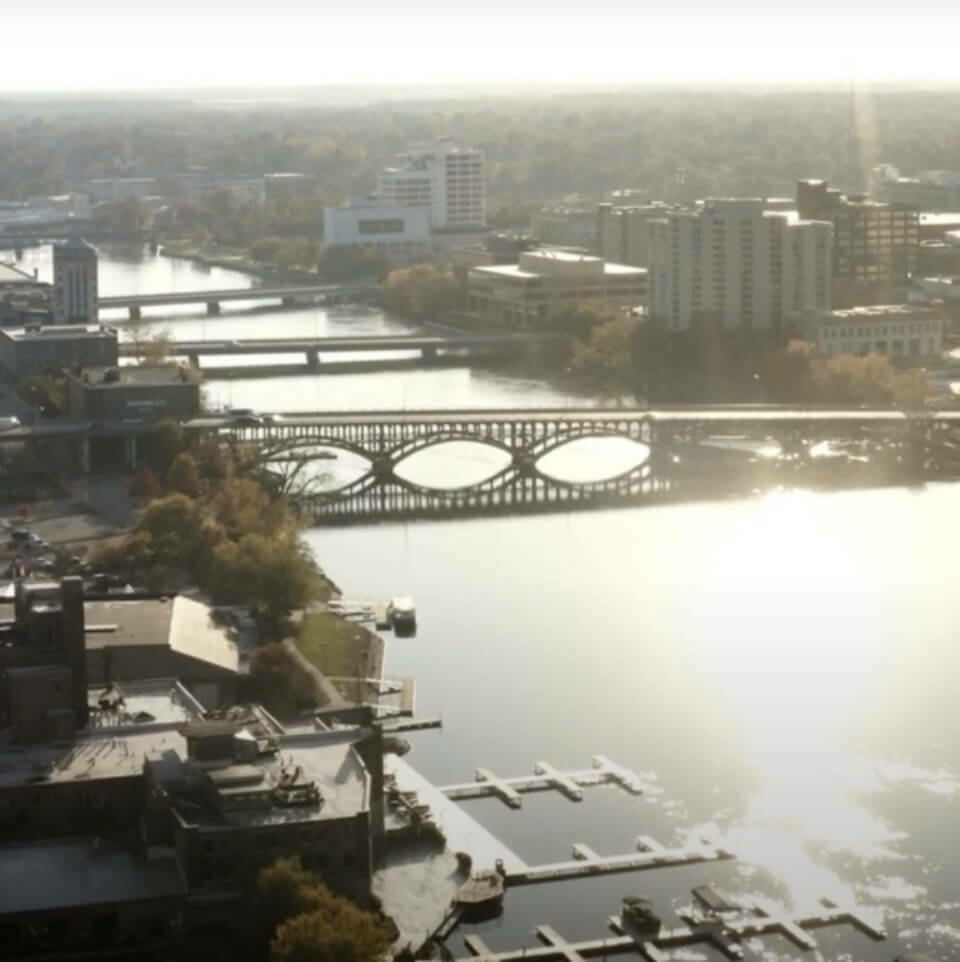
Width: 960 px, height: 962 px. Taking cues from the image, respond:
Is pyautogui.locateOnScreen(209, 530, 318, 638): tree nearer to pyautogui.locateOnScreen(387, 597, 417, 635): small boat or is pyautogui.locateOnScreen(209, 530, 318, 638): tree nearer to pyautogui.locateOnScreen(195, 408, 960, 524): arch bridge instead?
pyautogui.locateOnScreen(387, 597, 417, 635): small boat

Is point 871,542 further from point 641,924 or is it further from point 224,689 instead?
point 641,924

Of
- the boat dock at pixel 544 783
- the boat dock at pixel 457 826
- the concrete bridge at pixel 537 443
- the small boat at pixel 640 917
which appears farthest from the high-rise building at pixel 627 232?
the small boat at pixel 640 917

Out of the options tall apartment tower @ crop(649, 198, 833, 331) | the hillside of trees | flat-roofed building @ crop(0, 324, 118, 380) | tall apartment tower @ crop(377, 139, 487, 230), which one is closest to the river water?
flat-roofed building @ crop(0, 324, 118, 380)

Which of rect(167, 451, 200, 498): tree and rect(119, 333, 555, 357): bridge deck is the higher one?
rect(167, 451, 200, 498): tree

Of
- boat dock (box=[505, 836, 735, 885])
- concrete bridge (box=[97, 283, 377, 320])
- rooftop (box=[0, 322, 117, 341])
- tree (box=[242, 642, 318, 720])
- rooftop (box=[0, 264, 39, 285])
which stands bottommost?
concrete bridge (box=[97, 283, 377, 320])

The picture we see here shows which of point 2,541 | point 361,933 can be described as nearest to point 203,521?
point 2,541

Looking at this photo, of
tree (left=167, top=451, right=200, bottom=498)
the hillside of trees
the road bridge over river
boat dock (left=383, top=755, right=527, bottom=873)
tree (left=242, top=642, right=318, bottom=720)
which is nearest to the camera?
boat dock (left=383, top=755, right=527, bottom=873)

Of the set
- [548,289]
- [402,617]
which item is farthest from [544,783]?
[548,289]

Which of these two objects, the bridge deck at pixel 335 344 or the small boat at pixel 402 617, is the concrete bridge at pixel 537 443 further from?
the bridge deck at pixel 335 344
